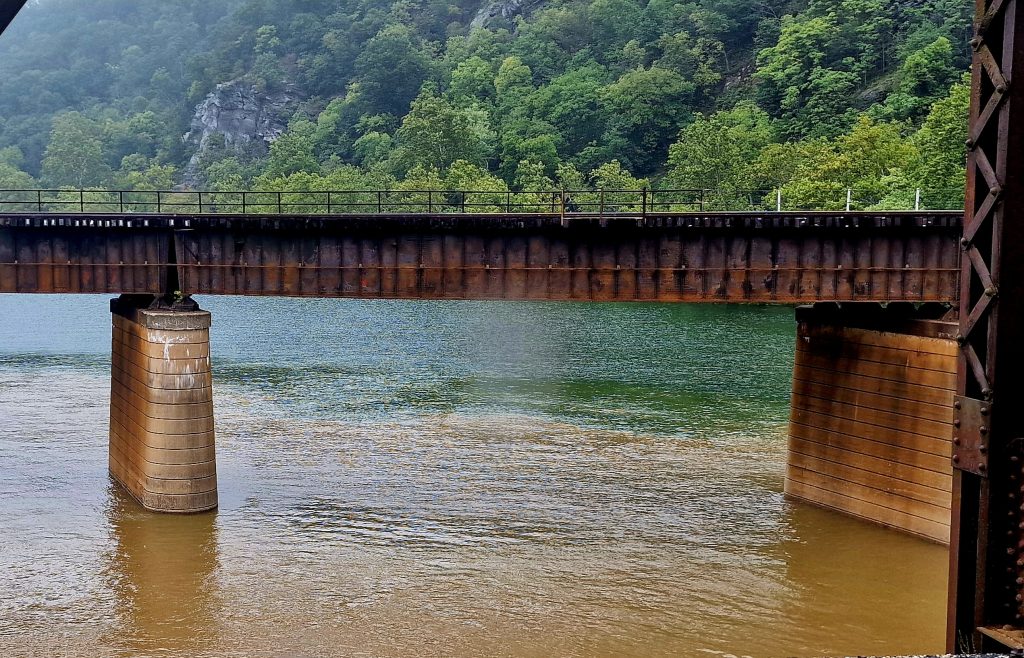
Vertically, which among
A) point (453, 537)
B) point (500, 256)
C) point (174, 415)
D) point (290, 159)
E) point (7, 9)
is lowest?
point (453, 537)

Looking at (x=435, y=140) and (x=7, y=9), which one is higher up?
(x=435, y=140)

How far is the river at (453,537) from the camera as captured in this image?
2375 cm

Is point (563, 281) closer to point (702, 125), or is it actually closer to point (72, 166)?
point (702, 125)

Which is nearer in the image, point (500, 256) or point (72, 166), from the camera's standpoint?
point (500, 256)

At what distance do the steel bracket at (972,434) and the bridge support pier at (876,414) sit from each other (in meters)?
21.3

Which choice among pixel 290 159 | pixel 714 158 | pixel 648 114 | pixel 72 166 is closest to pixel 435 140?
pixel 290 159

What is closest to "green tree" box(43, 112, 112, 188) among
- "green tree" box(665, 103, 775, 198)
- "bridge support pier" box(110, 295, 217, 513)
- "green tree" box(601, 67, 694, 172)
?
"green tree" box(601, 67, 694, 172)

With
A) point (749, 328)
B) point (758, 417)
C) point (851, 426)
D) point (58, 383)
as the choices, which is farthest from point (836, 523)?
point (749, 328)

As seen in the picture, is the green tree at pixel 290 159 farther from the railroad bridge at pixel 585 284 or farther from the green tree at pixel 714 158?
the railroad bridge at pixel 585 284

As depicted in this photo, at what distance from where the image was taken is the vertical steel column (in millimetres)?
7895

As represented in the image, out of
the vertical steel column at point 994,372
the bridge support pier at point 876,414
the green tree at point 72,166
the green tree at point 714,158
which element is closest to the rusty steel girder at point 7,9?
the vertical steel column at point 994,372

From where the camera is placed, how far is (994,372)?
7.96 meters

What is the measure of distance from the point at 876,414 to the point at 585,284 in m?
8.96

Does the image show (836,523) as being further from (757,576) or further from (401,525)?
(401,525)
